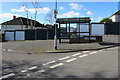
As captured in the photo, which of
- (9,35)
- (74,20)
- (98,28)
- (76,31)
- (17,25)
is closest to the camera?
(74,20)

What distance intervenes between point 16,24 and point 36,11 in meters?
25.5

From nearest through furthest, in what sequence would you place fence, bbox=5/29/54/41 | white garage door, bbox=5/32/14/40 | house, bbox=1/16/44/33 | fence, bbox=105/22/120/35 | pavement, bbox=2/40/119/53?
pavement, bbox=2/40/119/53 → fence, bbox=105/22/120/35 → fence, bbox=5/29/54/41 → white garage door, bbox=5/32/14/40 → house, bbox=1/16/44/33

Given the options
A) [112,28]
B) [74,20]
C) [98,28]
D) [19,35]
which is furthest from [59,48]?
[19,35]

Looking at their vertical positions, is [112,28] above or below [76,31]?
above

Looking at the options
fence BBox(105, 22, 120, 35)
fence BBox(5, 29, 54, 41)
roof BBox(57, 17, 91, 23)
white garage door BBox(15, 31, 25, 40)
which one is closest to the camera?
roof BBox(57, 17, 91, 23)

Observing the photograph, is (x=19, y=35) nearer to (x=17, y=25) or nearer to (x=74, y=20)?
(x=74, y=20)

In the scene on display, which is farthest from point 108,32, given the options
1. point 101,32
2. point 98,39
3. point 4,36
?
point 4,36

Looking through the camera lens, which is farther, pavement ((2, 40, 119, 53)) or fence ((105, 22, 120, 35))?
fence ((105, 22, 120, 35))

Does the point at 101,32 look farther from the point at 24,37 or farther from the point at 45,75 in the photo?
the point at 45,75

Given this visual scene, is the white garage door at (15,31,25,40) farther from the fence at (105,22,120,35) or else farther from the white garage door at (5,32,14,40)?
the fence at (105,22,120,35)

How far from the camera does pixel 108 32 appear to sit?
90.0ft

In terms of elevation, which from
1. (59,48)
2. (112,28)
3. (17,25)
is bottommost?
(59,48)

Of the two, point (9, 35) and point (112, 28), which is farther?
point (9, 35)

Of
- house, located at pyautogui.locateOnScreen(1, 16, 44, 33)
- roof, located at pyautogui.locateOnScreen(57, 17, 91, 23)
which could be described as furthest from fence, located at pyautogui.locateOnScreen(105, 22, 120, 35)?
house, located at pyautogui.locateOnScreen(1, 16, 44, 33)
